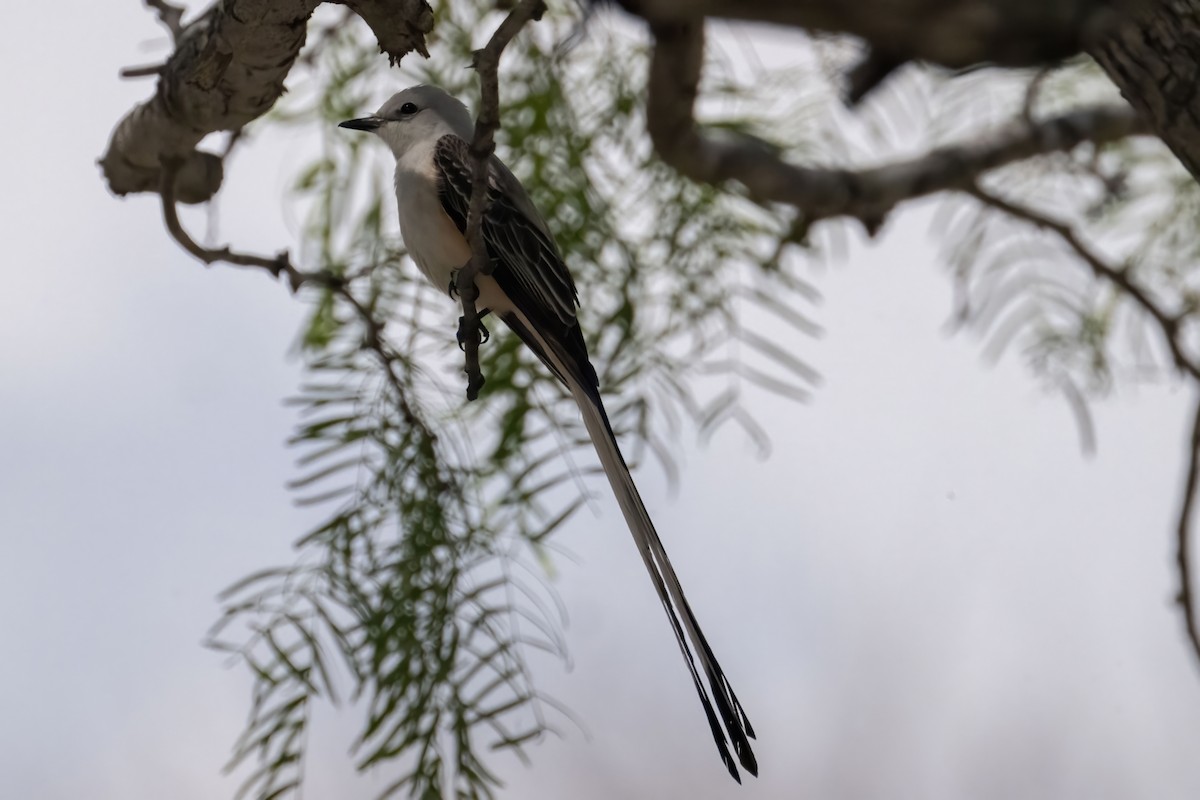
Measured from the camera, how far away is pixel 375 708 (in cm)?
104

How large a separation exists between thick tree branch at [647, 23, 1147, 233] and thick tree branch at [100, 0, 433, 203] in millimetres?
432

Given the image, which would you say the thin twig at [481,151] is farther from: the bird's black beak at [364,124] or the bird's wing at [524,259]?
the bird's black beak at [364,124]

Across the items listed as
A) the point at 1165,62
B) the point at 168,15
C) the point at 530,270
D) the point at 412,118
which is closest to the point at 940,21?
the point at 1165,62

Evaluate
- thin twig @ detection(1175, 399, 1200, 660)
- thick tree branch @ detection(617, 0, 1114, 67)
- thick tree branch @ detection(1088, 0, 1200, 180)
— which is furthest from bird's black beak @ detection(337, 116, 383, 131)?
thin twig @ detection(1175, 399, 1200, 660)

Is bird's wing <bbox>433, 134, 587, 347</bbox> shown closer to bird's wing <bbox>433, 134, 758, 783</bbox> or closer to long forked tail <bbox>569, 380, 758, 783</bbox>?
bird's wing <bbox>433, 134, 758, 783</bbox>

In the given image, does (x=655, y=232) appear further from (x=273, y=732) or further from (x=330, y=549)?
(x=273, y=732)

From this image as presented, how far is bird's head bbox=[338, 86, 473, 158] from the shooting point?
49.5 inches

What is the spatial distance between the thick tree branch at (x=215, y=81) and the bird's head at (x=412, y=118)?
0.19 m

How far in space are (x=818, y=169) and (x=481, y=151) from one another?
2.67 feet

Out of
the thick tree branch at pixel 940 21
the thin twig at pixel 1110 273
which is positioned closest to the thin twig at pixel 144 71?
the thick tree branch at pixel 940 21

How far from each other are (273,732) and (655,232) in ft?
2.13

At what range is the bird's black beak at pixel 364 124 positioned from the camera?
49.3 inches

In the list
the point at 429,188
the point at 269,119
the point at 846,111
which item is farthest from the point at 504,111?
the point at 846,111

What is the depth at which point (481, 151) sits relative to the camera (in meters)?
0.77
